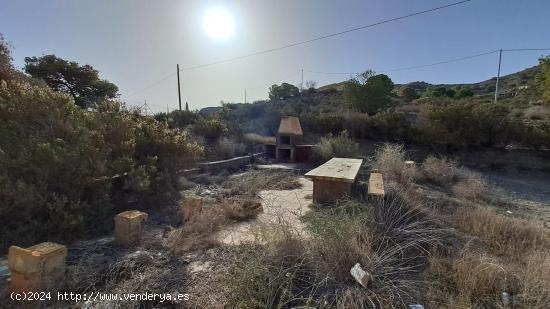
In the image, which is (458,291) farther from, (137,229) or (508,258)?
(137,229)

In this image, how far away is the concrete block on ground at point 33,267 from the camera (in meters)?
1.78

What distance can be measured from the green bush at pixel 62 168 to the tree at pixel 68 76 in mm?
13135

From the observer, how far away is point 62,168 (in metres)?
2.80

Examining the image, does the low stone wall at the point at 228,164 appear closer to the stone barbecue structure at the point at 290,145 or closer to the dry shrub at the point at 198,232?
the stone barbecue structure at the point at 290,145

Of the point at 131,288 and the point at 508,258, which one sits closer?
the point at 131,288

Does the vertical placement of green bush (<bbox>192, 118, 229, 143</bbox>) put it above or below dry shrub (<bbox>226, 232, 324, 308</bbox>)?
above

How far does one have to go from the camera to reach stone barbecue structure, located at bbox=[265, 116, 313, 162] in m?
8.93

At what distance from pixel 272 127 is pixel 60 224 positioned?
11348 mm

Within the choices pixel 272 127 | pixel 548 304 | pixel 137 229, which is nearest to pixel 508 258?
pixel 548 304

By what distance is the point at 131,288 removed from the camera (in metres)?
1.90

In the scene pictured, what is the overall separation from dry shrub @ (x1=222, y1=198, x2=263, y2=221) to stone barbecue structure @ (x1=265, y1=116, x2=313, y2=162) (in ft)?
16.7

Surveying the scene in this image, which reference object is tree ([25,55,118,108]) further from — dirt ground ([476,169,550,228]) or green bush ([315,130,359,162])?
dirt ground ([476,169,550,228])

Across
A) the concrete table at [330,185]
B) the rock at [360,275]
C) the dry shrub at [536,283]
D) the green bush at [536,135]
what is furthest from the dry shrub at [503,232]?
the green bush at [536,135]

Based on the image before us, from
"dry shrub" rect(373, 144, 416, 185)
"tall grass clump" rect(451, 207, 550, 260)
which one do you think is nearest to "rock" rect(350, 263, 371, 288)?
"tall grass clump" rect(451, 207, 550, 260)
